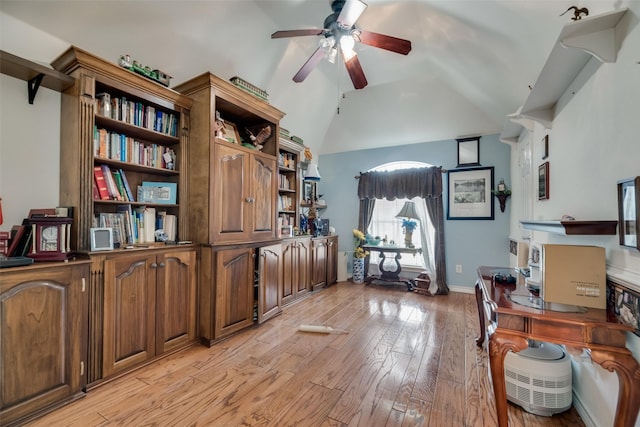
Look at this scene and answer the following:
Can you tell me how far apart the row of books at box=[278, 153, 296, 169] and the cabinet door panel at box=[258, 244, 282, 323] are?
1416mm

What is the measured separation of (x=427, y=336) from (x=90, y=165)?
3158 millimetres

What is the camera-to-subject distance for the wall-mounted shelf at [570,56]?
47.2 inches

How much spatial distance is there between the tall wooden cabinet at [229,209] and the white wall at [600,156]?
2.49 metres

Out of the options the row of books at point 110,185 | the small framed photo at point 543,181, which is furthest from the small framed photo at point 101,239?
the small framed photo at point 543,181

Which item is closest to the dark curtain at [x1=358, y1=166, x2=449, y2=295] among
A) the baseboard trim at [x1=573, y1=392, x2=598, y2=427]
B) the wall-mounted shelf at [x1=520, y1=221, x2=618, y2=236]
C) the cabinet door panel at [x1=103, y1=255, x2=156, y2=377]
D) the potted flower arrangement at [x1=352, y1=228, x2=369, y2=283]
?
the potted flower arrangement at [x1=352, y1=228, x2=369, y2=283]

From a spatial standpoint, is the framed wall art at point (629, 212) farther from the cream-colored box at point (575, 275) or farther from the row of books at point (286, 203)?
the row of books at point (286, 203)

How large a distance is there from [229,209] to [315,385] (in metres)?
1.65

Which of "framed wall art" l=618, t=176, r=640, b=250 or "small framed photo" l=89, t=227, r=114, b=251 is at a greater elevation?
"framed wall art" l=618, t=176, r=640, b=250

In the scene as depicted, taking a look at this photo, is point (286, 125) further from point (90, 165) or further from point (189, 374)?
point (189, 374)

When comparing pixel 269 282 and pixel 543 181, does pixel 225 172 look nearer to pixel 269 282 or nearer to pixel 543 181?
pixel 269 282

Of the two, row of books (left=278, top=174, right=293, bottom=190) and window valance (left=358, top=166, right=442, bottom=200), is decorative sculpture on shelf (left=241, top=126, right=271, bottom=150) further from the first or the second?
window valance (left=358, top=166, right=442, bottom=200)

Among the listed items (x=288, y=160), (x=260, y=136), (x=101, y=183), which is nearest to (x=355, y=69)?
(x=260, y=136)

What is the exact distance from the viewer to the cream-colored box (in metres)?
1.25

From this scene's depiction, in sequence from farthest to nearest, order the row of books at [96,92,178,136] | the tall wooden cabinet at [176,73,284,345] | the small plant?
1. the small plant
2. the tall wooden cabinet at [176,73,284,345]
3. the row of books at [96,92,178,136]
